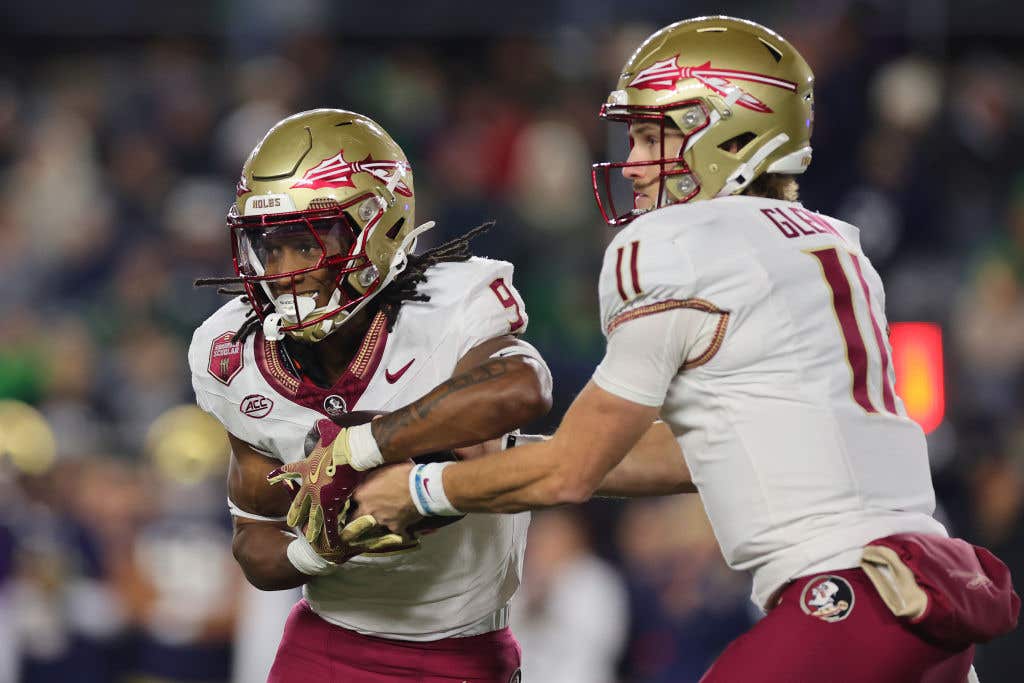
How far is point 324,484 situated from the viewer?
2930 millimetres

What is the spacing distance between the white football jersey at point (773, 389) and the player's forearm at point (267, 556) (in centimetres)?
96

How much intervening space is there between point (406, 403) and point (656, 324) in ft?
2.58

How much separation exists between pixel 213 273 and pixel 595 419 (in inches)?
215

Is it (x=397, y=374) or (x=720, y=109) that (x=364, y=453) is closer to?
(x=397, y=374)

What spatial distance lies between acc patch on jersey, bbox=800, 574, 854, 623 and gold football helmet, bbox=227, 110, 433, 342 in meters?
1.25

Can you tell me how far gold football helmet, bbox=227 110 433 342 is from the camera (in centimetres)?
322

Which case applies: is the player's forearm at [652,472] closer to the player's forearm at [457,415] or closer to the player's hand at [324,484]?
the player's forearm at [457,415]

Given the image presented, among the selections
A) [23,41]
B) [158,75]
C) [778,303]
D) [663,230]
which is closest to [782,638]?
[778,303]

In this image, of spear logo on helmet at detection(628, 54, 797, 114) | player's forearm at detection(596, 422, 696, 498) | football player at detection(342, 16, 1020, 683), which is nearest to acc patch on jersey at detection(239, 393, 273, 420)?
football player at detection(342, 16, 1020, 683)

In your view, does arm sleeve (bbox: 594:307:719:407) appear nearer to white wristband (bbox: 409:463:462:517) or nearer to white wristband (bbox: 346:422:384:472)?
white wristband (bbox: 409:463:462:517)

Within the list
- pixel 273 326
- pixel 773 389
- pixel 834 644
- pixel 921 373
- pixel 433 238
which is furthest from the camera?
pixel 433 238

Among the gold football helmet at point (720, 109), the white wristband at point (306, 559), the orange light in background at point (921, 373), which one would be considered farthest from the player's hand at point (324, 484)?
the orange light in background at point (921, 373)

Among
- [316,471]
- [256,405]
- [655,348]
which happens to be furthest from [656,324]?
[256,405]

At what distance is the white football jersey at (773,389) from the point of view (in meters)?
2.59
